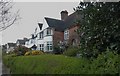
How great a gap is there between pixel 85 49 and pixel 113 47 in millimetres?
1490

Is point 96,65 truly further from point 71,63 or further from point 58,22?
point 58,22

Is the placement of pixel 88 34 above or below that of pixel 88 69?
above

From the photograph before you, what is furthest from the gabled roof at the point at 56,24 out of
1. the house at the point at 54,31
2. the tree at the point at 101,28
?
the tree at the point at 101,28

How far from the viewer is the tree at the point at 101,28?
25.9 feet

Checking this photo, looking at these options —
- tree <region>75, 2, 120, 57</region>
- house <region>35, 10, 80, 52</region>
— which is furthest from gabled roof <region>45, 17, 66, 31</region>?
tree <region>75, 2, 120, 57</region>

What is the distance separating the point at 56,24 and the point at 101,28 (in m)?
36.5

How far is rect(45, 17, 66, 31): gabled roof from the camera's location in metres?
43.4

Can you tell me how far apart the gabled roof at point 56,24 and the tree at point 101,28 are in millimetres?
34035

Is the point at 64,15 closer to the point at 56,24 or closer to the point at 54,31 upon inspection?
the point at 56,24

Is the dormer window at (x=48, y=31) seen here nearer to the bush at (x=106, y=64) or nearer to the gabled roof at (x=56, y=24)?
the gabled roof at (x=56, y=24)

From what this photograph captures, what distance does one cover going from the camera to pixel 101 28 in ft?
27.2

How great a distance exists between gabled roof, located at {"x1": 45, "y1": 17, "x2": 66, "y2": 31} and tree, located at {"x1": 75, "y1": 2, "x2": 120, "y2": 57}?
34.0 meters

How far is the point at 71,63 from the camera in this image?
8898 millimetres

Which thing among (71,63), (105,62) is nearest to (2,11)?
(71,63)
